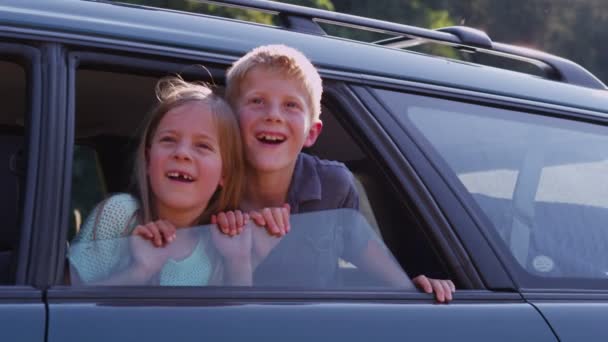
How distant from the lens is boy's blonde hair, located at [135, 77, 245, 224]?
250cm

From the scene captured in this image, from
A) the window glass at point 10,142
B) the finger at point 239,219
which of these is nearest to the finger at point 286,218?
the finger at point 239,219

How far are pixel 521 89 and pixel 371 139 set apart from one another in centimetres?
52

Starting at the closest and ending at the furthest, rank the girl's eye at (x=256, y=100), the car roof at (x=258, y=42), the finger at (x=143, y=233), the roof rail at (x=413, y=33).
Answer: the car roof at (x=258, y=42)
the finger at (x=143, y=233)
the girl's eye at (x=256, y=100)
the roof rail at (x=413, y=33)

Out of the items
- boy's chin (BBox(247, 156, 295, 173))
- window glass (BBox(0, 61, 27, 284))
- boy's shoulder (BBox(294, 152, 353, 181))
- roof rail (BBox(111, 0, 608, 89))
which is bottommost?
boy's chin (BBox(247, 156, 295, 173))

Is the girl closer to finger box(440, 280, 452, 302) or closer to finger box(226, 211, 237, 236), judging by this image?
finger box(226, 211, 237, 236)

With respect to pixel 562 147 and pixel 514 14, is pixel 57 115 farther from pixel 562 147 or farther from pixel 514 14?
pixel 514 14

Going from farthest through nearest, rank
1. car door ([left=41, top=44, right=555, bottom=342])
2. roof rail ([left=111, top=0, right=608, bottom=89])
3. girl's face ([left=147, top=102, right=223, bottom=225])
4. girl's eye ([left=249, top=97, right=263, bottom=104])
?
roof rail ([left=111, top=0, right=608, bottom=89]), girl's eye ([left=249, top=97, right=263, bottom=104]), girl's face ([left=147, top=102, right=223, bottom=225]), car door ([left=41, top=44, right=555, bottom=342])

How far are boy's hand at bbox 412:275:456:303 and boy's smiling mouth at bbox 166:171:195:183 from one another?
1.75ft

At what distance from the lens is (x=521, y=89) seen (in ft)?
9.47

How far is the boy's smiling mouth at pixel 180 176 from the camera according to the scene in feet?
8.14

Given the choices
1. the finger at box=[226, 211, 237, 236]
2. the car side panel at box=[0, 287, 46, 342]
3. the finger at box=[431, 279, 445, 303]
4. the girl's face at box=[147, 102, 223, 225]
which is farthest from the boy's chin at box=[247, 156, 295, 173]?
the car side panel at box=[0, 287, 46, 342]

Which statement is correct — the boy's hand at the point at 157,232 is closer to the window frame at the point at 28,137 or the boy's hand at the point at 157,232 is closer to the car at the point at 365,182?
the car at the point at 365,182

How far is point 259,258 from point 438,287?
390 mm

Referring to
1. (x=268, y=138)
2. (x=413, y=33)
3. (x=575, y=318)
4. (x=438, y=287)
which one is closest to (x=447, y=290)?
(x=438, y=287)
